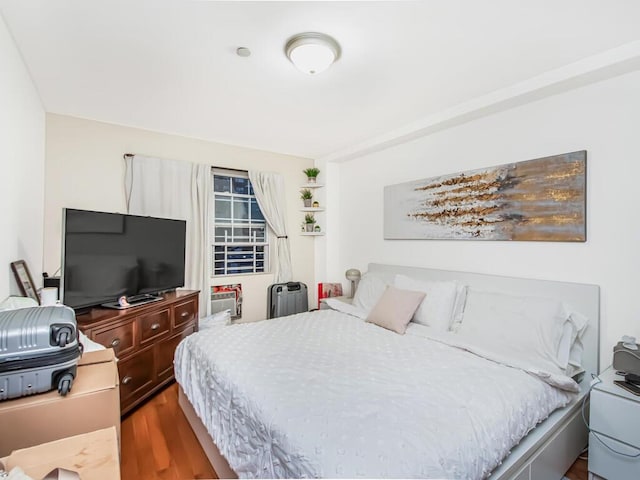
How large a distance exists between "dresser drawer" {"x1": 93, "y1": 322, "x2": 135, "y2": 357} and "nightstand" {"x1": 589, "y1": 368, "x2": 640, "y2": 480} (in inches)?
123

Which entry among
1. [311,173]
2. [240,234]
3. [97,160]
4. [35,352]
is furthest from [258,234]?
[35,352]

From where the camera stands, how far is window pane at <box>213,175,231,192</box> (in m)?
3.80

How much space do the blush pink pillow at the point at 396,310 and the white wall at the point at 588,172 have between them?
0.58 m

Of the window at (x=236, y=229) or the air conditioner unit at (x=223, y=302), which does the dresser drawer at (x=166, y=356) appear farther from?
the window at (x=236, y=229)

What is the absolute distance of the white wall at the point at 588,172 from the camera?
1978mm

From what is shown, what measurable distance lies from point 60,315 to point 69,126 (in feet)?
8.43

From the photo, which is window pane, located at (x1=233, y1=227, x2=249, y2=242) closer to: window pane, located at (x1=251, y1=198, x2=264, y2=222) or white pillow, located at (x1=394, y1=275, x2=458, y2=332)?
window pane, located at (x1=251, y1=198, x2=264, y2=222)

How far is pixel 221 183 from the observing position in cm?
385

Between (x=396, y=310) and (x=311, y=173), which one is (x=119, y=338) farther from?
(x=311, y=173)

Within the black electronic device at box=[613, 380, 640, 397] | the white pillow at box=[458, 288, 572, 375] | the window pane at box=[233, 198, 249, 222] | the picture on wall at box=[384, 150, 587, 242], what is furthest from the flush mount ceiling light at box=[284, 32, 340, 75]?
the black electronic device at box=[613, 380, 640, 397]

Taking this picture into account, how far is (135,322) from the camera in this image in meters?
2.51

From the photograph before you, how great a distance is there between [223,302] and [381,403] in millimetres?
2754

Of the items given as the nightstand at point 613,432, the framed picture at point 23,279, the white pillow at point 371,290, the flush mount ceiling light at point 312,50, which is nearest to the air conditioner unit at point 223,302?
the white pillow at point 371,290

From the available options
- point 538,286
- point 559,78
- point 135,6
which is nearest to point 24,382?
point 135,6
